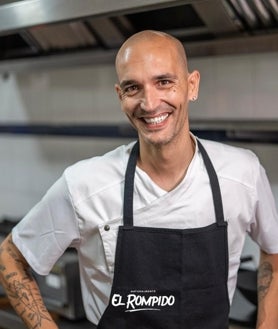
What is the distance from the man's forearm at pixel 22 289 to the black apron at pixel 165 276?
157mm

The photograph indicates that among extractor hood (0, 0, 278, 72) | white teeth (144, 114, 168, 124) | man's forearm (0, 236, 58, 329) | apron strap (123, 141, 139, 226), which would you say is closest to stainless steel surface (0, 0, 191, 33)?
extractor hood (0, 0, 278, 72)

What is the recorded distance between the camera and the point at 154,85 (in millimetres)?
1072

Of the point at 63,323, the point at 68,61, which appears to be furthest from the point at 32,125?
the point at 63,323

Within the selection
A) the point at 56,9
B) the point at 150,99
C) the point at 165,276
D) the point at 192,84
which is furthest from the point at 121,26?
the point at 165,276

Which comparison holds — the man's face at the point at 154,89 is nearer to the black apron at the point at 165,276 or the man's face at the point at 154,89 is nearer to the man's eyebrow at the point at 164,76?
the man's eyebrow at the point at 164,76

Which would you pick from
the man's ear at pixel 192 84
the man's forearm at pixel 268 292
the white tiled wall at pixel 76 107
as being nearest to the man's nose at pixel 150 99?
the man's ear at pixel 192 84

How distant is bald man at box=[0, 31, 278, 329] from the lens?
45.7 inches

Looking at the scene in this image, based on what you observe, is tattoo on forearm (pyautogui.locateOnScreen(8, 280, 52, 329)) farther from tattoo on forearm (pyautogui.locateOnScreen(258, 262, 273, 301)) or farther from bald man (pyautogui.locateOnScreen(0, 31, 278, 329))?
tattoo on forearm (pyautogui.locateOnScreen(258, 262, 273, 301))

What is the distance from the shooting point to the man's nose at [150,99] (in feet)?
3.46

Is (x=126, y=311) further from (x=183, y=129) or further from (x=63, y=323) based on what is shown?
(x=63, y=323)

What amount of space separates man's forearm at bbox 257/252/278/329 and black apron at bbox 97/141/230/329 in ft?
0.37

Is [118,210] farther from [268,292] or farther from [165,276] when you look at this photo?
[268,292]

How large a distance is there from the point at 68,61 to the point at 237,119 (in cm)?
63

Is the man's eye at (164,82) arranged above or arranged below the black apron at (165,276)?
above
